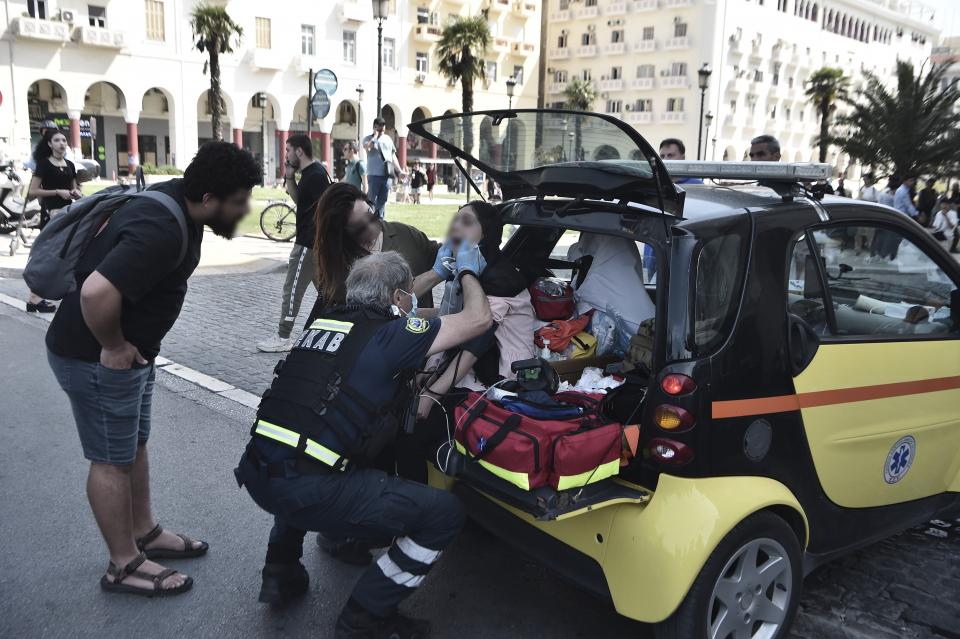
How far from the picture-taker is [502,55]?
203 ft

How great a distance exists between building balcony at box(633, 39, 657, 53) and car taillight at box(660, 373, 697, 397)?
6546 centimetres

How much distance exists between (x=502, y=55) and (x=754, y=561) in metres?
62.8

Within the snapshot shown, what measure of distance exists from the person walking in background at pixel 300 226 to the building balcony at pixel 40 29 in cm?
3871

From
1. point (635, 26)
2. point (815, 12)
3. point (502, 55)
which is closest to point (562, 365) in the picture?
point (502, 55)

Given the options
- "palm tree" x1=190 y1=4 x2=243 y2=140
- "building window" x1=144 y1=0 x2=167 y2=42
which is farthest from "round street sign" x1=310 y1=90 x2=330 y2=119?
"building window" x1=144 y1=0 x2=167 y2=42

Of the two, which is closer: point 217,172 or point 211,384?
point 217,172

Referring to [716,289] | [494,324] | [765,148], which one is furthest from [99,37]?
[716,289]

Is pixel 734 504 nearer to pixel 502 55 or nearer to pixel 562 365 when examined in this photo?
pixel 562 365

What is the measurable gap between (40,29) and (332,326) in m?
43.7

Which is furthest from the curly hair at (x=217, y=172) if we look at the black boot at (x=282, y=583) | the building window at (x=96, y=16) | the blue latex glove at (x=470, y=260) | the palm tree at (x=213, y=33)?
the building window at (x=96, y=16)

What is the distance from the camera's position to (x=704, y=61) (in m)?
59.8

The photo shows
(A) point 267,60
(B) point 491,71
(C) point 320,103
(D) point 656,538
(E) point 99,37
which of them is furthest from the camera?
(B) point 491,71

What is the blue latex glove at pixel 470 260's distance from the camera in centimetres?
342

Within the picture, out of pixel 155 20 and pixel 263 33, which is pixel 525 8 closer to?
pixel 263 33
